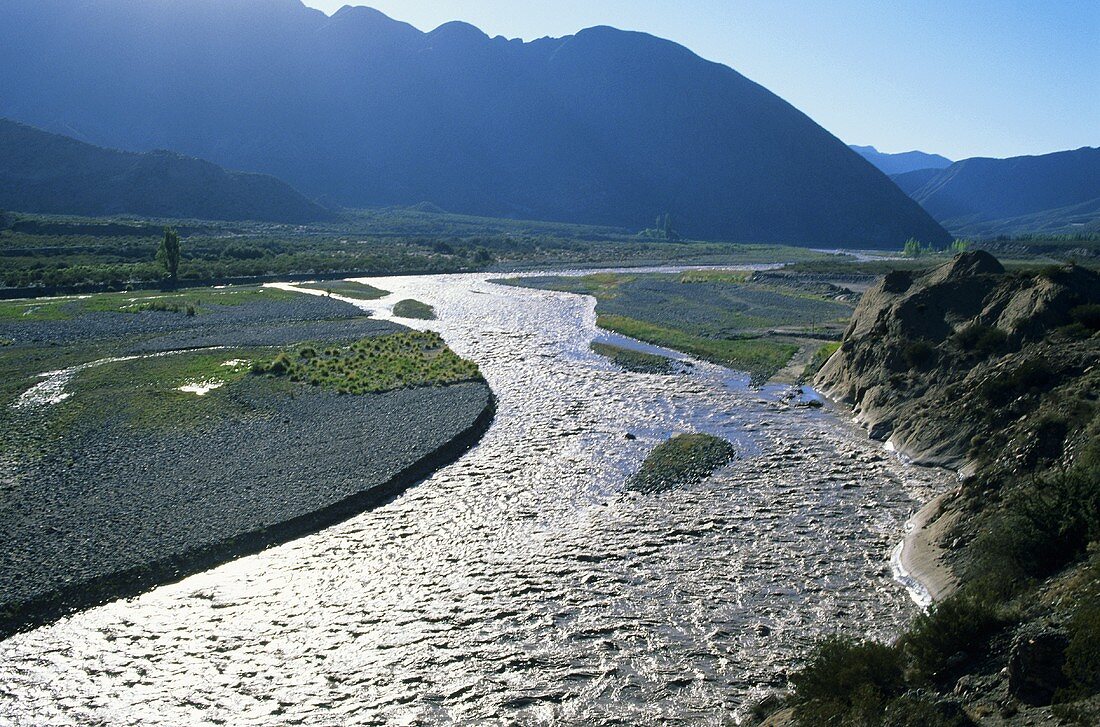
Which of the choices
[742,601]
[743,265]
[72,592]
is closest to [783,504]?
[742,601]

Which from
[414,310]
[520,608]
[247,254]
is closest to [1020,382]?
[520,608]

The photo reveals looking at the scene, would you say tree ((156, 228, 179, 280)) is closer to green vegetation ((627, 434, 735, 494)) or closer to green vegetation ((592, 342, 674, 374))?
green vegetation ((592, 342, 674, 374))

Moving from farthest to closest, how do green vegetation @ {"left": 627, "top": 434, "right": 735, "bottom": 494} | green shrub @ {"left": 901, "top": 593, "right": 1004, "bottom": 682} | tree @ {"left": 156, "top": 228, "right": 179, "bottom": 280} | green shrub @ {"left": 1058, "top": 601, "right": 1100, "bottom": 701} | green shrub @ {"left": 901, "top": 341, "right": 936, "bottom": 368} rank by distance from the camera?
tree @ {"left": 156, "top": 228, "right": 179, "bottom": 280} → green shrub @ {"left": 901, "top": 341, "right": 936, "bottom": 368} → green vegetation @ {"left": 627, "top": 434, "right": 735, "bottom": 494} → green shrub @ {"left": 901, "top": 593, "right": 1004, "bottom": 682} → green shrub @ {"left": 1058, "top": 601, "right": 1100, "bottom": 701}

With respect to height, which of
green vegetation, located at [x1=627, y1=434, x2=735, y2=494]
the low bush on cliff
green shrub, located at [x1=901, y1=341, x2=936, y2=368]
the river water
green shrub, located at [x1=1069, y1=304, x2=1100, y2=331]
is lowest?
the river water

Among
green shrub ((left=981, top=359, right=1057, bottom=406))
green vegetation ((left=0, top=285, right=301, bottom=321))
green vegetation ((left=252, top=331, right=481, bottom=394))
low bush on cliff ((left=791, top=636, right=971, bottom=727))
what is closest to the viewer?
low bush on cliff ((left=791, top=636, right=971, bottom=727))

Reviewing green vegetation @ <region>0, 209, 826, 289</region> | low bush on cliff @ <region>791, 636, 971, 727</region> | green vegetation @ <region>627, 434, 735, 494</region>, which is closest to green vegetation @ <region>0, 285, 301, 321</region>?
green vegetation @ <region>0, 209, 826, 289</region>

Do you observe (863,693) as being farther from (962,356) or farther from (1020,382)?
(962,356)
